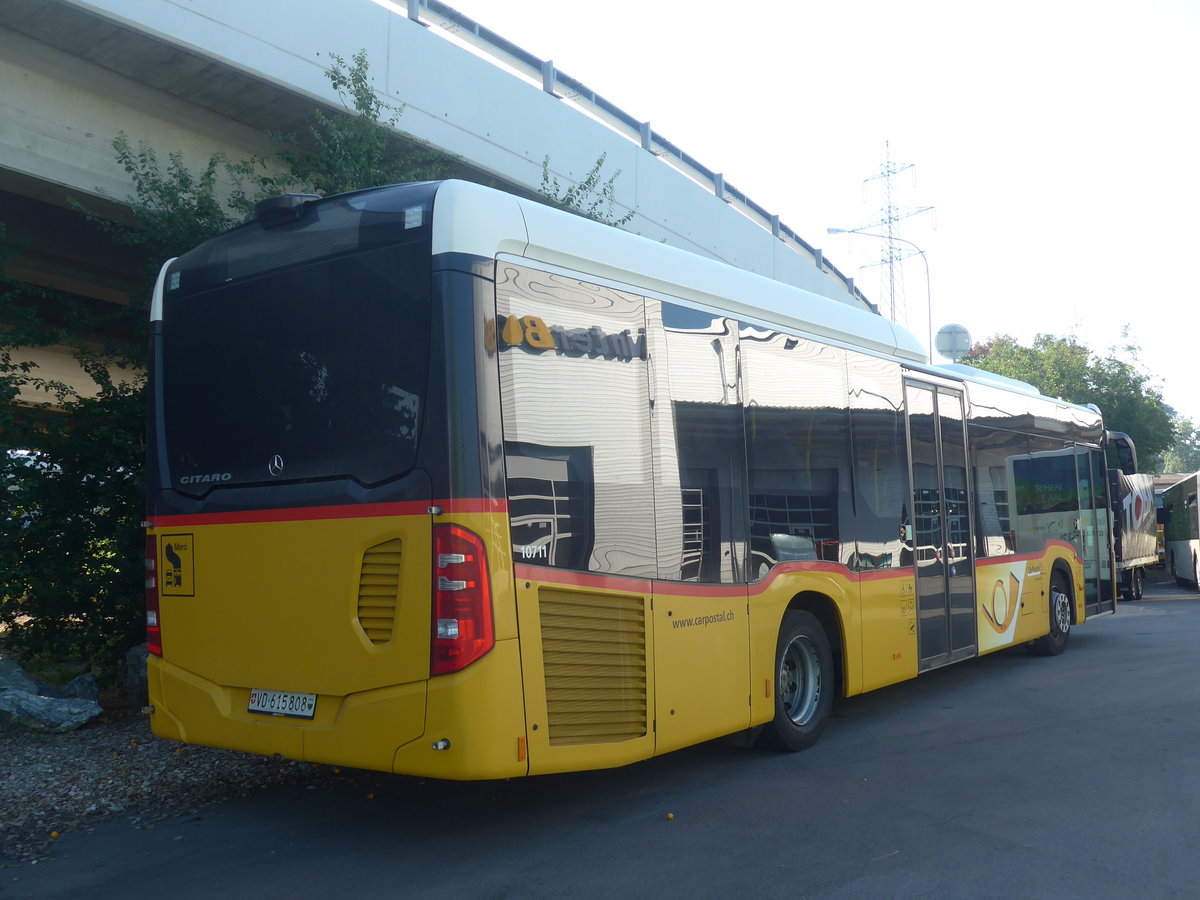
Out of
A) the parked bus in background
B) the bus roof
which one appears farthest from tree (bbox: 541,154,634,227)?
the parked bus in background

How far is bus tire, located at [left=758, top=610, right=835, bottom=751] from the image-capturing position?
703 centimetres

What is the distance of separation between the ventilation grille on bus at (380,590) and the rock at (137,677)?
4.84 metres

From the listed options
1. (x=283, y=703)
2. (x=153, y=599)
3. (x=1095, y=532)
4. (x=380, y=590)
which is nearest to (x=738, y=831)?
(x=380, y=590)

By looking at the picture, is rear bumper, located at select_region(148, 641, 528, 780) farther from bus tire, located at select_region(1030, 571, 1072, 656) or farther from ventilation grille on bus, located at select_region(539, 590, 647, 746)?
bus tire, located at select_region(1030, 571, 1072, 656)

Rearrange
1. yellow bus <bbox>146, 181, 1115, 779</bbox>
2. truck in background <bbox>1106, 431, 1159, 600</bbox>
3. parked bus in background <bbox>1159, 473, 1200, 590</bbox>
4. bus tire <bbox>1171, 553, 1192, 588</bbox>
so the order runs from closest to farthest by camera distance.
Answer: yellow bus <bbox>146, 181, 1115, 779</bbox> < truck in background <bbox>1106, 431, 1159, 600</bbox> < parked bus in background <bbox>1159, 473, 1200, 590</bbox> < bus tire <bbox>1171, 553, 1192, 588</bbox>

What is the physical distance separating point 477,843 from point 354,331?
267 cm

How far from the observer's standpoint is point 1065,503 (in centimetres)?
1246

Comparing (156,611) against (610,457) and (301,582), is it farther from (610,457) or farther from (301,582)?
(610,457)

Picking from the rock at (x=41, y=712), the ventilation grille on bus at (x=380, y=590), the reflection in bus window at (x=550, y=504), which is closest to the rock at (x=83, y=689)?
the rock at (x=41, y=712)

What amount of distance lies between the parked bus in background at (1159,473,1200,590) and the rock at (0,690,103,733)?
2204cm

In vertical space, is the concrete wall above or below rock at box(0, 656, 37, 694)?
above

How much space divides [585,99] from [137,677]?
31.7 feet

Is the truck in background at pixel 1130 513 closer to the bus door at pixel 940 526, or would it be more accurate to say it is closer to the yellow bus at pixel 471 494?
the bus door at pixel 940 526

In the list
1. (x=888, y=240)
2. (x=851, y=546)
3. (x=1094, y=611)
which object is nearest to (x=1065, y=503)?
(x=1094, y=611)
